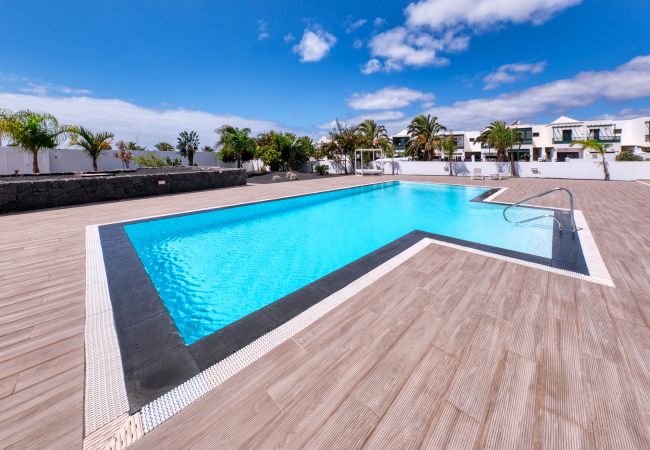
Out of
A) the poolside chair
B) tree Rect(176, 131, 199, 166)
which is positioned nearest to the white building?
the poolside chair

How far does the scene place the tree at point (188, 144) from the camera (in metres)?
29.3

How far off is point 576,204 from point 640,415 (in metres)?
9.67

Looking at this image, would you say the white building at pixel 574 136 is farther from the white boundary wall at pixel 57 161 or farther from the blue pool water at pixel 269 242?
the white boundary wall at pixel 57 161

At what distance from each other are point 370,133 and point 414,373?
28.0 m

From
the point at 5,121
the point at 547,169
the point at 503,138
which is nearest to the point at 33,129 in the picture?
the point at 5,121

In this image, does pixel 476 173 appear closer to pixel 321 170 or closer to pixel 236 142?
pixel 321 170

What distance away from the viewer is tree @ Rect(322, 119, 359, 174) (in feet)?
82.3

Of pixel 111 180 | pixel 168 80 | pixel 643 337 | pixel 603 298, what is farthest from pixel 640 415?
pixel 168 80

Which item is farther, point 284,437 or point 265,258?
point 265,258

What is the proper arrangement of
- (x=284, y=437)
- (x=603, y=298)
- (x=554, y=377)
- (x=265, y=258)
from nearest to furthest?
1. (x=284, y=437)
2. (x=554, y=377)
3. (x=603, y=298)
4. (x=265, y=258)

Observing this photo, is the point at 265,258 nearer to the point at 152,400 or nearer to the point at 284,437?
the point at 152,400

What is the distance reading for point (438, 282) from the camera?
11.1ft

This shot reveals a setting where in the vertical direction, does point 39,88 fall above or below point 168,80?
below

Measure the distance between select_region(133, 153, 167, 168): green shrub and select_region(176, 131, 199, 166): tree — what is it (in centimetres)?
324
